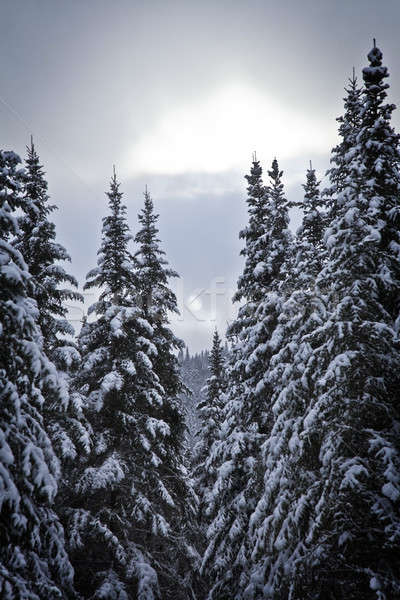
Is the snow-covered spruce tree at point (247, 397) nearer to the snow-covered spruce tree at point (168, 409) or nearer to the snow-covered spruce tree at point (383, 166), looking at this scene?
the snow-covered spruce tree at point (168, 409)

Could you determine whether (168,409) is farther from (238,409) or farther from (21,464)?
(21,464)

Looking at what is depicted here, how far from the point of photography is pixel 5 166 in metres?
8.24

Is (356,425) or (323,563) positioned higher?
(356,425)

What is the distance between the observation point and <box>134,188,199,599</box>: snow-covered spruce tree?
13.3 metres

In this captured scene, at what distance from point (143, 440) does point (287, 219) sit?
10601 millimetres

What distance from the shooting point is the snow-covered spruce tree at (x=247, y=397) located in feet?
40.4

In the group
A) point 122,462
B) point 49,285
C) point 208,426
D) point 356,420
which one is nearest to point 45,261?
point 49,285

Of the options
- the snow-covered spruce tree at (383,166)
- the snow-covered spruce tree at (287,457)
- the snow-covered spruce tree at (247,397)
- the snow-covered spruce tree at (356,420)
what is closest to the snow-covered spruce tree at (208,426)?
the snow-covered spruce tree at (247,397)

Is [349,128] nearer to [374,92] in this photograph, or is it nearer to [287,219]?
[374,92]

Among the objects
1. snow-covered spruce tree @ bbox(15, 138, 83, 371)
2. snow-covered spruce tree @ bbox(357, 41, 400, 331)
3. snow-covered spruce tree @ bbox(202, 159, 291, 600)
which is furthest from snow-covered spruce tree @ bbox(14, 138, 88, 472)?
snow-covered spruce tree @ bbox(357, 41, 400, 331)

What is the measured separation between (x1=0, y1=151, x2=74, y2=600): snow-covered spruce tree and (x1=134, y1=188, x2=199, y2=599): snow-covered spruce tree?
5466 millimetres

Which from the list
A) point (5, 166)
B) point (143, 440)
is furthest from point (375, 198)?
point (143, 440)

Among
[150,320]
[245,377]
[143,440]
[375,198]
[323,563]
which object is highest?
[375,198]

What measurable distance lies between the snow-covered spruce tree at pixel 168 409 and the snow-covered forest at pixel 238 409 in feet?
0.31
